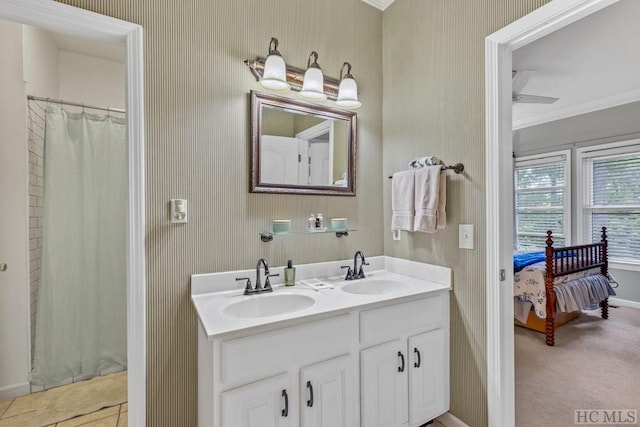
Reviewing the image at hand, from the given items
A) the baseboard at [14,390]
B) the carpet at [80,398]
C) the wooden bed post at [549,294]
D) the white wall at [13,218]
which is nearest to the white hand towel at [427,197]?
the wooden bed post at [549,294]

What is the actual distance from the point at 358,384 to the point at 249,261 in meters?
0.82

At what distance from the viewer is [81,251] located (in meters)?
2.17

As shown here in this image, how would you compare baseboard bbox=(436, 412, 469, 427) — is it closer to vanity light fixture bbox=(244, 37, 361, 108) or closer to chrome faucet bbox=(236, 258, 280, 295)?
chrome faucet bbox=(236, 258, 280, 295)

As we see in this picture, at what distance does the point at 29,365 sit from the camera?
1975 millimetres

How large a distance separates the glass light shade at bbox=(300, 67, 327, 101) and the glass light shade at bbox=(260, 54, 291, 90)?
0.13 m

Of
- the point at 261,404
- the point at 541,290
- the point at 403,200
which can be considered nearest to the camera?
the point at 261,404

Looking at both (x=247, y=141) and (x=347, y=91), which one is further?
(x=347, y=91)

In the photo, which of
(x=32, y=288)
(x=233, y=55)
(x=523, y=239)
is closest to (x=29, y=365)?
(x=32, y=288)

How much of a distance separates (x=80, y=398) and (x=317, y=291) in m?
1.76

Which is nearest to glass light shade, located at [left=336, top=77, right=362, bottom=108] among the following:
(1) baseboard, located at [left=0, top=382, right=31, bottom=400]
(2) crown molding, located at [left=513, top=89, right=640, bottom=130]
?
(1) baseboard, located at [left=0, top=382, right=31, bottom=400]

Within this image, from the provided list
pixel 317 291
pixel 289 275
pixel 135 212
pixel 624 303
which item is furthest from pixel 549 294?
pixel 135 212

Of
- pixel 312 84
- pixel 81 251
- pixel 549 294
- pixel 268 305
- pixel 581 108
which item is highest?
pixel 581 108

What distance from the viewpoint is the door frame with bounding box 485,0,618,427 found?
1450 millimetres

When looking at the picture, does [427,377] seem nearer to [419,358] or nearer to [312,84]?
[419,358]
